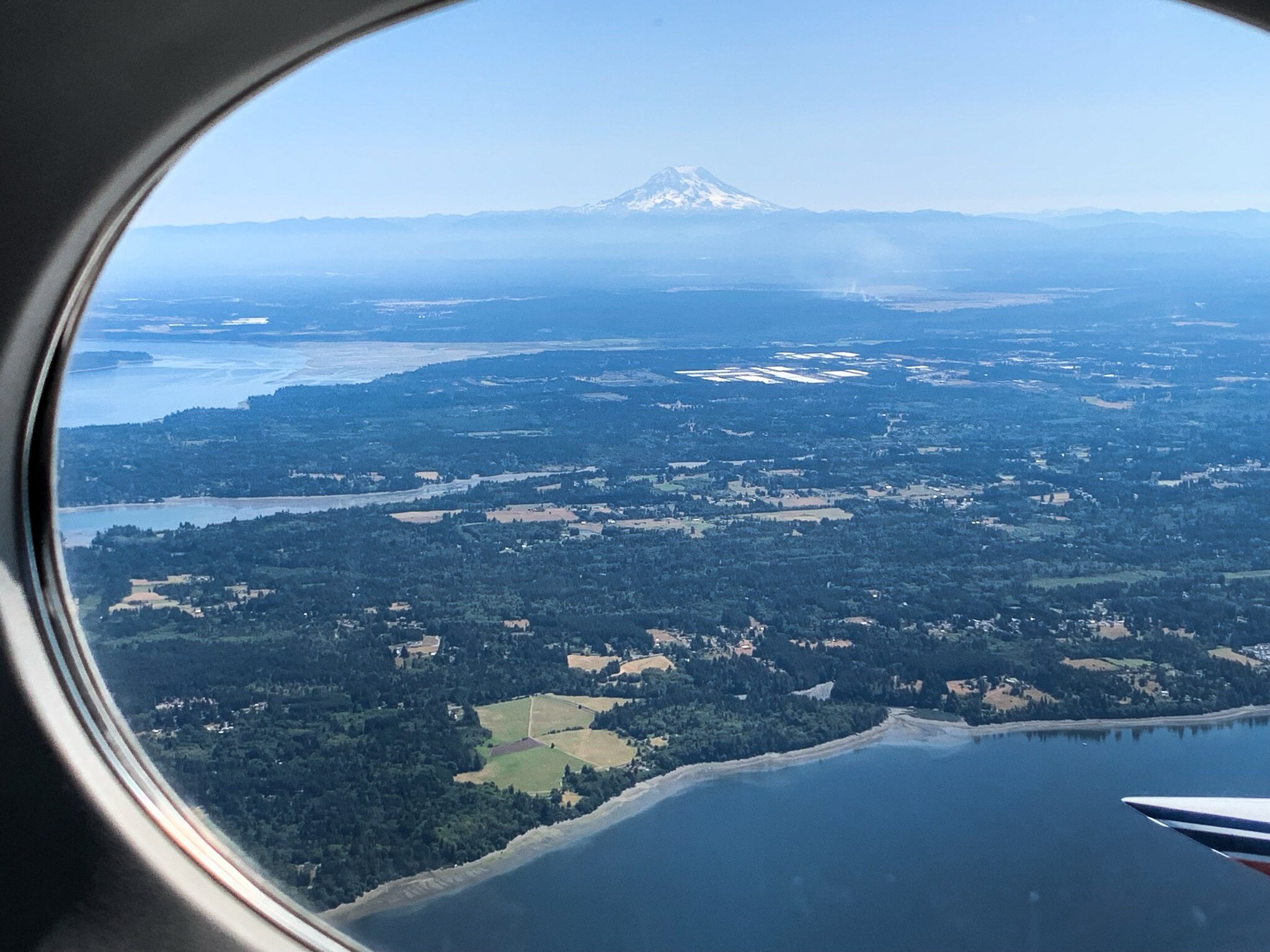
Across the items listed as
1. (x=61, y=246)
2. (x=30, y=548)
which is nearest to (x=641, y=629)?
(x=30, y=548)

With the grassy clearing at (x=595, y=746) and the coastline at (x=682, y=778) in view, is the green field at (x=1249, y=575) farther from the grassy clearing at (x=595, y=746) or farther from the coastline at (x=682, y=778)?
the grassy clearing at (x=595, y=746)

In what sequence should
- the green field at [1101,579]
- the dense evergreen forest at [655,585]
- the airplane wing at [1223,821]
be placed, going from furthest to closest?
the green field at [1101,579] < the dense evergreen forest at [655,585] < the airplane wing at [1223,821]

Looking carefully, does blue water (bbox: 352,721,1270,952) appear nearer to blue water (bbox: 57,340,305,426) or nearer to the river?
the river

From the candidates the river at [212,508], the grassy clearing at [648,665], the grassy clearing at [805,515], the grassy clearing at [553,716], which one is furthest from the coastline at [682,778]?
the grassy clearing at [805,515]

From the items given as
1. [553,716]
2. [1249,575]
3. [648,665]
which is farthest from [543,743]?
[1249,575]

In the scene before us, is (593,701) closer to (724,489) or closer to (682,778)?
(682,778)

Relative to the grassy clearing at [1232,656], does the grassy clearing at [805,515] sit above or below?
below

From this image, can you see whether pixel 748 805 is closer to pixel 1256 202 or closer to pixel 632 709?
pixel 632 709
